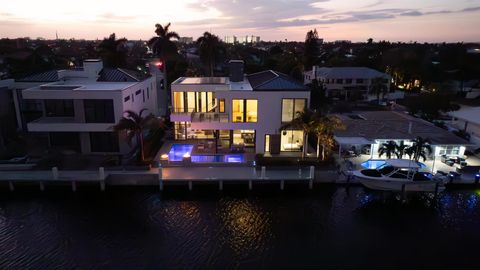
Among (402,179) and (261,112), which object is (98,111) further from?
(402,179)

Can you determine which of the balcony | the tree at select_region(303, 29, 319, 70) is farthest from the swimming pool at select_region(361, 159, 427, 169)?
the tree at select_region(303, 29, 319, 70)

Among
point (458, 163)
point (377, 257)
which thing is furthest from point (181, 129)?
point (458, 163)

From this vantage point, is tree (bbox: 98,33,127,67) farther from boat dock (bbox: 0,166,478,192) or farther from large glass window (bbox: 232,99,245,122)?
large glass window (bbox: 232,99,245,122)

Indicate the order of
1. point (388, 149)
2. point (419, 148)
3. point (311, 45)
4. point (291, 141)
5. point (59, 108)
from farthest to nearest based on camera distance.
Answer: point (311, 45) → point (59, 108) → point (291, 141) → point (388, 149) → point (419, 148)

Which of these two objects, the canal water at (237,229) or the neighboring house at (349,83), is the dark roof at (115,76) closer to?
the canal water at (237,229)

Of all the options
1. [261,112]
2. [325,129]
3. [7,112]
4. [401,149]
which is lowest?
[401,149]

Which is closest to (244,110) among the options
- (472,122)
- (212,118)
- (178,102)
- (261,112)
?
(261,112)

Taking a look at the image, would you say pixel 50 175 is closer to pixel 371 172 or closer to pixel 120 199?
pixel 120 199
